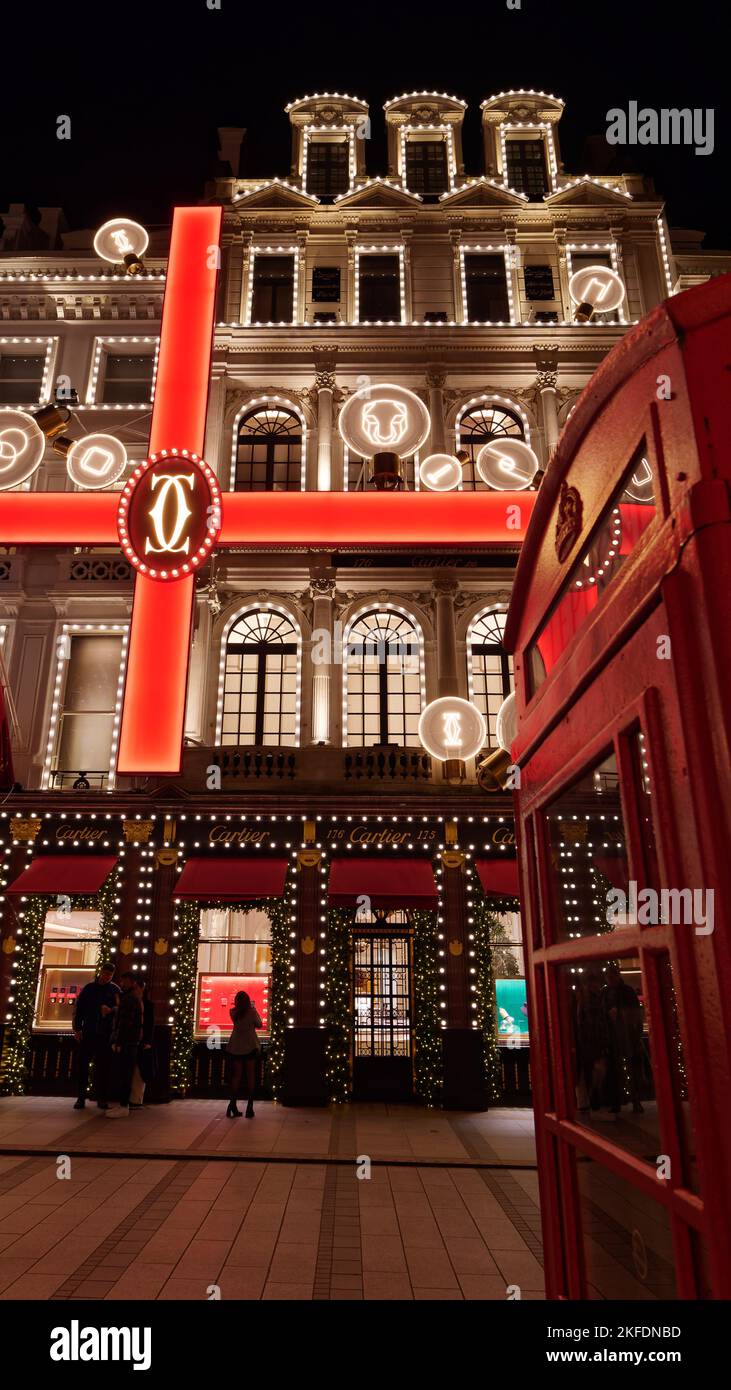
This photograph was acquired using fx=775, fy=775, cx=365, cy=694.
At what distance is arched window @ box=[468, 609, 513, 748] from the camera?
1484 cm

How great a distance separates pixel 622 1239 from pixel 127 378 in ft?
59.3

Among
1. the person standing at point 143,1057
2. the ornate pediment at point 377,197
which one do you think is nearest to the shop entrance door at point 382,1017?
the person standing at point 143,1057

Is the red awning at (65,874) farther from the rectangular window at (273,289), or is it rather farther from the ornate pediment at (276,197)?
the ornate pediment at (276,197)

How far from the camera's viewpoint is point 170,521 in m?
9.86

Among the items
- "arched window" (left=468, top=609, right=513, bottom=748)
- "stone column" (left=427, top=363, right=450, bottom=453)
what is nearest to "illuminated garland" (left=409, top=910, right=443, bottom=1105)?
"arched window" (left=468, top=609, right=513, bottom=748)

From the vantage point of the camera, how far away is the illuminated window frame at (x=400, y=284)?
649 inches

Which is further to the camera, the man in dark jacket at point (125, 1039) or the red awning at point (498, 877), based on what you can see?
the red awning at point (498, 877)

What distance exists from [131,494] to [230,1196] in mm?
7913

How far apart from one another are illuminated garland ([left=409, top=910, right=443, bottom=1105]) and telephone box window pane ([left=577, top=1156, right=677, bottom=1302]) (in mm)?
11217

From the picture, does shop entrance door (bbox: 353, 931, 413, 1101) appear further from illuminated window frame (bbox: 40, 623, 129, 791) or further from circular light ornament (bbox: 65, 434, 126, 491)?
circular light ornament (bbox: 65, 434, 126, 491)

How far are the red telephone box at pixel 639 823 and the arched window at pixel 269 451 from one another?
46.1 feet

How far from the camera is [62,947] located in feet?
45.3

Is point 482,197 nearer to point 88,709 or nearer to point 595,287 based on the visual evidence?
point 595,287

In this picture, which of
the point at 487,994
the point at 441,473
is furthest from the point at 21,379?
the point at 487,994
